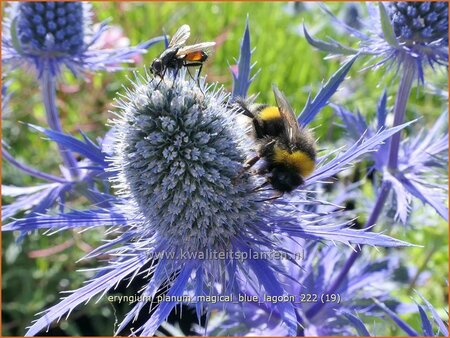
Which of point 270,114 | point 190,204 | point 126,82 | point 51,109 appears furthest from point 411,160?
point 126,82

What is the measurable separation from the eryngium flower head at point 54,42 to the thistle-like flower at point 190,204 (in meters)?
0.54

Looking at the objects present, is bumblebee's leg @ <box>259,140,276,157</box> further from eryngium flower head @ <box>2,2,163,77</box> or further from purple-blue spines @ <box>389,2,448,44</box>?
eryngium flower head @ <box>2,2,163,77</box>

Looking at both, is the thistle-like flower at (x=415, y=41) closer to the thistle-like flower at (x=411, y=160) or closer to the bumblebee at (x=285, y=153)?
the thistle-like flower at (x=411, y=160)

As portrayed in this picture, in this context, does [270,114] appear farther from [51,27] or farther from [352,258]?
[51,27]

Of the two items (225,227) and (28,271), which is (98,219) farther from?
(28,271)

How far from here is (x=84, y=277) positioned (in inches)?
86.1

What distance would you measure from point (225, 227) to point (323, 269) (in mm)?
525

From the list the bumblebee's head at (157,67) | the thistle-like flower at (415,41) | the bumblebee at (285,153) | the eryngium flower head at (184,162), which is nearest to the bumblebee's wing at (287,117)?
the bumblebee at (285,153)

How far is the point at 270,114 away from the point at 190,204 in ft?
0.83

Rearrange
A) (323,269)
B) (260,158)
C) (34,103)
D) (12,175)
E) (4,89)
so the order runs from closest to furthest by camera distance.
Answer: (260,158) < (323,269) < (4,89) < (12,175) < (34,103)

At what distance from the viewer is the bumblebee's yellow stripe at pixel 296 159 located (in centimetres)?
109

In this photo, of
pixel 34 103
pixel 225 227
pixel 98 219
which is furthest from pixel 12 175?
pixel 225 227

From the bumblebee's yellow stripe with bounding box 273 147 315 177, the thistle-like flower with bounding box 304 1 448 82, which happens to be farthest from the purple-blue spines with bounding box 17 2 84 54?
the bumblebee's yellow stripe with bounding box 273 147 315 177

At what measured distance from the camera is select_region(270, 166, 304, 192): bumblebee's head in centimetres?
109
